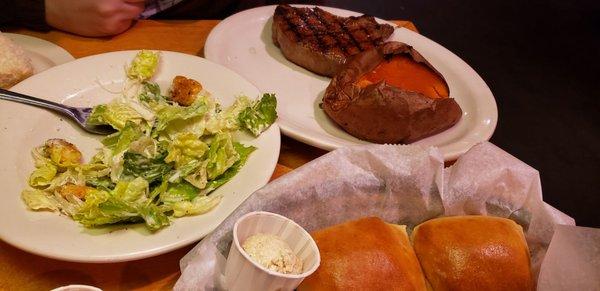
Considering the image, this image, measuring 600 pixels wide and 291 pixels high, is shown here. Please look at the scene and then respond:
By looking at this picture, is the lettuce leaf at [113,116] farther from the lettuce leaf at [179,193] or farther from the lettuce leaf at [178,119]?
the lettuce leaf at [179,193]

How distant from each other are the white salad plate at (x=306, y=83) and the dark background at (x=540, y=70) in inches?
27.8

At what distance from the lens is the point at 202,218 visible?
1292 mm

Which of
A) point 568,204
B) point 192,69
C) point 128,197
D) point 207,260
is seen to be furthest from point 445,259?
point 568,204

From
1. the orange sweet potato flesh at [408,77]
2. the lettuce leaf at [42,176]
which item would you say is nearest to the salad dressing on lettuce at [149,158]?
the lettuce leaf at [42,176]

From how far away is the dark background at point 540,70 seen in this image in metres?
3.97

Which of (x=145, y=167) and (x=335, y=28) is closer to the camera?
(x=145, y=167)

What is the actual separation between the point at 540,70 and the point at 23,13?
183 inches

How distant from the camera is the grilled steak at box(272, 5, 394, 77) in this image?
215 cm

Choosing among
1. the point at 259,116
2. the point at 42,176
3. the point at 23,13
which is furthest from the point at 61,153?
the point at 23,13

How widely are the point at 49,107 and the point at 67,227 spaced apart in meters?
0.53

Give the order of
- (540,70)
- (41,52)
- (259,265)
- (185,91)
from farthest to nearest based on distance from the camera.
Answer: (540,70) → (41,52) → (185,91) → (259,265)

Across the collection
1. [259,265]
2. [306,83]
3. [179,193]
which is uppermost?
[259,265]

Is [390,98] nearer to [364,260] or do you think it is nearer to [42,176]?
[364,260]

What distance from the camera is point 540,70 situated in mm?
5074
